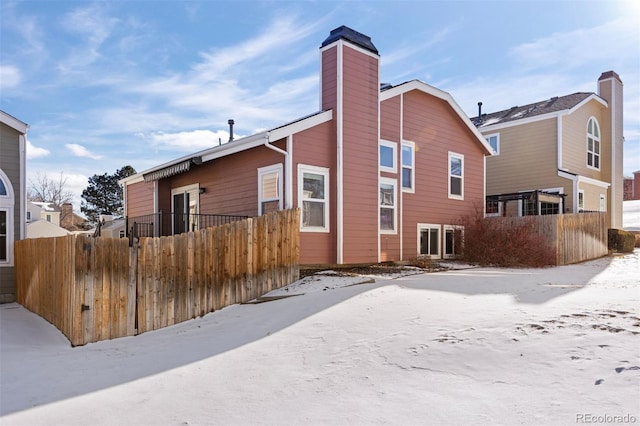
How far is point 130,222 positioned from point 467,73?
12.7 m

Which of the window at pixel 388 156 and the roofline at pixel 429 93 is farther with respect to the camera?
the roofline at pixel 429 93

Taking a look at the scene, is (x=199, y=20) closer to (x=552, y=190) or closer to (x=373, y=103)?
(x=373, y=103)

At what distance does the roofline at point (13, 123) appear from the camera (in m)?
9.70

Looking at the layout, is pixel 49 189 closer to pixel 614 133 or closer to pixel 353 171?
pixel 353 171

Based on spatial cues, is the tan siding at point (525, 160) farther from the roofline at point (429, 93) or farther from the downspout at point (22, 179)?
the downspout at point (22, 179)

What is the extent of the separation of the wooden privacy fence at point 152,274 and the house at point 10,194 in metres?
1.47

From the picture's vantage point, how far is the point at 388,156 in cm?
1176

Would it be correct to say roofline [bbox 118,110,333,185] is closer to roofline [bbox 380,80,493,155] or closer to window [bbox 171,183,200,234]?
window [bbox 171,183,200,234]

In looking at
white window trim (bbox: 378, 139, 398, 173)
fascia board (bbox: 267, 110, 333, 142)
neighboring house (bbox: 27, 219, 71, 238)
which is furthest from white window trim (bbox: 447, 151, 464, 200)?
neighboring house (bbox: 27, 219, 71, 238)

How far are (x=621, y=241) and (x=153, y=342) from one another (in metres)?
18.0

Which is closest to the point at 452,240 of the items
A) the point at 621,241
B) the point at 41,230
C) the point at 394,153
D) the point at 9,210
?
the point at 394,153

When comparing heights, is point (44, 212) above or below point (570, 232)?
above

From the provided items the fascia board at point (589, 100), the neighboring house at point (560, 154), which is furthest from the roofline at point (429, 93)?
the fascia board at point (589, 100)

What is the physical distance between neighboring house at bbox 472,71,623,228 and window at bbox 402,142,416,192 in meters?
5.48
